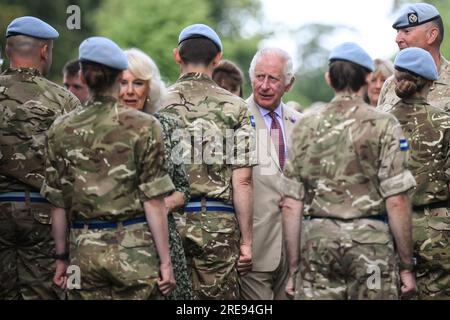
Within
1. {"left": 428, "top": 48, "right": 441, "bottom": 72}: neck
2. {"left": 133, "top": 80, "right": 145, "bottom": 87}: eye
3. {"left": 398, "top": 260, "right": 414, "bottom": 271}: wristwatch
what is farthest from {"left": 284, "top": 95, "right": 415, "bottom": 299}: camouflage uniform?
{"left": 428, "top": 48, "right": 441, "bottom": 72}: neck

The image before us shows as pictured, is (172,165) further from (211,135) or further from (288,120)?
(288,120)

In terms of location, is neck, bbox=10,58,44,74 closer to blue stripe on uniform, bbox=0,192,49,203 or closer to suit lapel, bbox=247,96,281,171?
blue stripe on uniform, bbox=0,192,49,203

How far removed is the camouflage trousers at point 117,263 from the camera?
Result: 7.80 m

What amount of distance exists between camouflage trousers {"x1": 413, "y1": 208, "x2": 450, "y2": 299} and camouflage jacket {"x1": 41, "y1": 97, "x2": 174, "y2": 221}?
2.34 m

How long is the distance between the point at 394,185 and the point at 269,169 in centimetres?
239

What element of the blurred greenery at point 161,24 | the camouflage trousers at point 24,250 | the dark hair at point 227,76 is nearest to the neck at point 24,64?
the camouflage trousers at point 24,250

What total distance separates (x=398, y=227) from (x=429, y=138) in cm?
143

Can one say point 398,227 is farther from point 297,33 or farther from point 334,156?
point 297,33

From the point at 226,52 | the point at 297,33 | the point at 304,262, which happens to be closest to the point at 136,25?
the point at 226,52

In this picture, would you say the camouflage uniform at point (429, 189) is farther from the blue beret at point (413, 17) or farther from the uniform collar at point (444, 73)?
the blue beret at point (413, 17)

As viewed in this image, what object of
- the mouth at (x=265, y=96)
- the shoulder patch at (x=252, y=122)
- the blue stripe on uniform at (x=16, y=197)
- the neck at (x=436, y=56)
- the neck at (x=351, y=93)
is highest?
the neck at (x=436, y=56)

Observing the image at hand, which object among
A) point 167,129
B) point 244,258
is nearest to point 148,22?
point 244,258

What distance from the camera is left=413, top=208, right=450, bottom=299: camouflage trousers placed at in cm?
936

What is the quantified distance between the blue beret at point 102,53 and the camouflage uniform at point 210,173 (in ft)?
4.65
